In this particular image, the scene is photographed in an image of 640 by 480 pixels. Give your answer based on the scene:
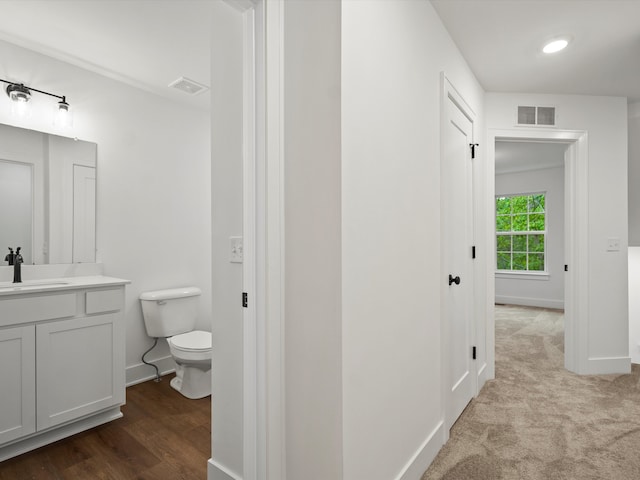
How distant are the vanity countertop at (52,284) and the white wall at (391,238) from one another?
1.86m

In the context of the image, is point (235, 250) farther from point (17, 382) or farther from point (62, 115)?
point (62, 115)

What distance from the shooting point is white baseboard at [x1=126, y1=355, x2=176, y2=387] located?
2990mm


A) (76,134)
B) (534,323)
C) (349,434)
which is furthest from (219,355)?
(534,323)

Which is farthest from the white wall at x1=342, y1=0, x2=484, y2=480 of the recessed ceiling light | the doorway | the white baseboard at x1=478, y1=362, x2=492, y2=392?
the doorway

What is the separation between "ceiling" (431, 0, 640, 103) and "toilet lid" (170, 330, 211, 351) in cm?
259

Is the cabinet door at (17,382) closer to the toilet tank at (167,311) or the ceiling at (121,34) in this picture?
the toilet tank at (167,311)

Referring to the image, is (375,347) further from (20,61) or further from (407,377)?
(20,61)

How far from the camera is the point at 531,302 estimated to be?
675cm

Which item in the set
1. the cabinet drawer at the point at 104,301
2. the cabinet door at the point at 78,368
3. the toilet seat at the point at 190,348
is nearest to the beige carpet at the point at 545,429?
the toilet seat at the point at 190,348

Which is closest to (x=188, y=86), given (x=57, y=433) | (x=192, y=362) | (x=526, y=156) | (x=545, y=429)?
(x=192, y=362)

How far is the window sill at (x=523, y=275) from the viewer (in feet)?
21.6

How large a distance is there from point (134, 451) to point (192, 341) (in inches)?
32.3

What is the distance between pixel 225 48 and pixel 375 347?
1500 mm

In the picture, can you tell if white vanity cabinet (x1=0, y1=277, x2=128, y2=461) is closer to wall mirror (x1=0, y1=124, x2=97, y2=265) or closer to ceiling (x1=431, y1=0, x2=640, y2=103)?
wall mirror (x1=0, y1=124, x2=97, y2=265)
